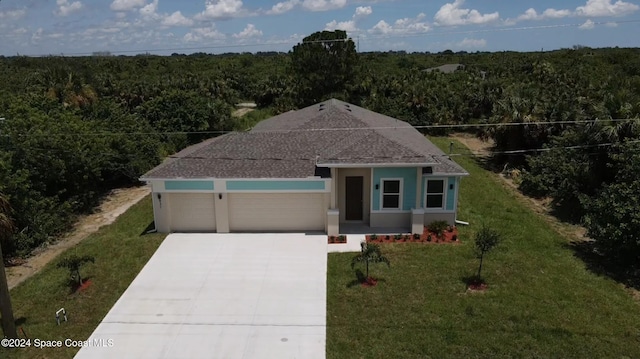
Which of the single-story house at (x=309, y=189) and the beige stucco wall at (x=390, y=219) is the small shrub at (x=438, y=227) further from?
the beige stucco wall at (x=390, y=219)

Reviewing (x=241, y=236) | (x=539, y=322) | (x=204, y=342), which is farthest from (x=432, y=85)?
(x=204, y=342)

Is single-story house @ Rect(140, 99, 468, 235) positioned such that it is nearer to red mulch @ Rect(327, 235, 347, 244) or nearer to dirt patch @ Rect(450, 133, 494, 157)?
red mulch @ Rect(327, 235, 347, 244)

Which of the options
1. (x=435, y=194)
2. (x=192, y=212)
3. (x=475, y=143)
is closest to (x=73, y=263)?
(x=192, y=212)

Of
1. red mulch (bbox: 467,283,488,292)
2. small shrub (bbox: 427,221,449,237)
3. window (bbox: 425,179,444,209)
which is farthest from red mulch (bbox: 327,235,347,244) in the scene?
red mulch (bbox: 467,283,488,292)

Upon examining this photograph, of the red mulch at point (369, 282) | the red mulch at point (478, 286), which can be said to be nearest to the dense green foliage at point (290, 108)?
the red mulch at point (478, 286)

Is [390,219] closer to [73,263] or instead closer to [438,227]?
[438,227]

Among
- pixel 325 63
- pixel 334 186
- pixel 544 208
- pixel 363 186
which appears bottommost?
pixel 544 208
